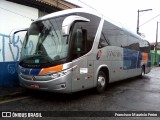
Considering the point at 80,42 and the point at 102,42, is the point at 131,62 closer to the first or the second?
the point at 102,42

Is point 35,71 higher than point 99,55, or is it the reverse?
point 99,55

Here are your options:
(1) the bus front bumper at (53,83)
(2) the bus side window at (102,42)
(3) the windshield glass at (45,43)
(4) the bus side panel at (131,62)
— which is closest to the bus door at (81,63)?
(1) the bus front bumper at (53,83)

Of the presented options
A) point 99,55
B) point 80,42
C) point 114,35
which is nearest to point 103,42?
point 99,55

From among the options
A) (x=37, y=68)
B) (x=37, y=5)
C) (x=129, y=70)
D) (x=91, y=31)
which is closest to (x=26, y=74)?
(x=37, y=68)

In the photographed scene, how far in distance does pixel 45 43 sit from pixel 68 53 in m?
0.98

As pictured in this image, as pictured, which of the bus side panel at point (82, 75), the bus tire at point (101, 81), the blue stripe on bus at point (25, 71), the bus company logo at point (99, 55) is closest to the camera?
the bus side panel at point (82, 75)

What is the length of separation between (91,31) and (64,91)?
100 inches

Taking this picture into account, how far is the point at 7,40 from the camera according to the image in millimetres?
9266

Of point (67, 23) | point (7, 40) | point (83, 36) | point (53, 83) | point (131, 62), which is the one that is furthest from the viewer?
point (131, 62)

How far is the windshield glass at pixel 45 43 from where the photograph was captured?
670 centimetres

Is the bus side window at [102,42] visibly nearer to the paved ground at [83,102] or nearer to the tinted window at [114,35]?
the tinted window at [114,35]

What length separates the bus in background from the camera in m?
6.59

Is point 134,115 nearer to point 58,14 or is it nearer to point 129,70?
point 58,14

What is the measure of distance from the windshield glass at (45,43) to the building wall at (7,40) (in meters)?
1.78
